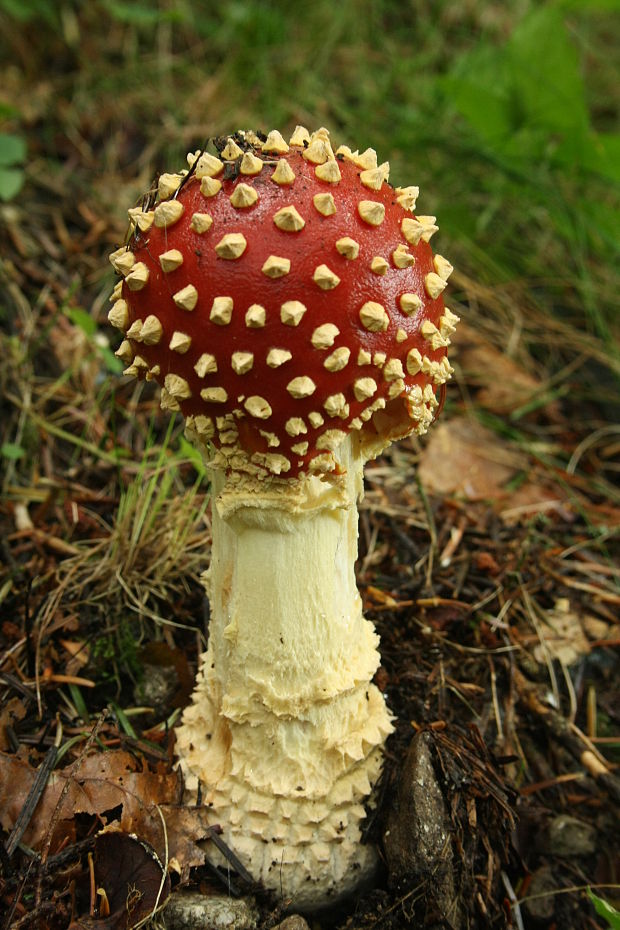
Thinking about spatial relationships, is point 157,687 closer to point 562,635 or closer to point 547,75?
point 562,635

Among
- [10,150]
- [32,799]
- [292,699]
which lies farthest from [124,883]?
[10,150]

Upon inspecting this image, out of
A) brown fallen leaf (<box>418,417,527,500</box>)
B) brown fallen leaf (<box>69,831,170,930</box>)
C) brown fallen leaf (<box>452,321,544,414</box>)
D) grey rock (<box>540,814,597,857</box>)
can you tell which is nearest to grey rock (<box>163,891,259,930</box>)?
brown fallen leaf (<box>69,831,170,930</box>)

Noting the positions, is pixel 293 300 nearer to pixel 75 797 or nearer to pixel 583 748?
pixel 75 797

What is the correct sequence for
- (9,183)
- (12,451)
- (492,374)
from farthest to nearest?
1. (492,374)
2. (9,183)
3. (12,451)

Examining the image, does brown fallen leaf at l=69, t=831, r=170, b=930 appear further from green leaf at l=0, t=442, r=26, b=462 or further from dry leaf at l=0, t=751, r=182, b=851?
green leaf at l=0, t=442, r=26, b=462

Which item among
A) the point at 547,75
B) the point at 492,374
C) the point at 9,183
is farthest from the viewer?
the point at 492,374

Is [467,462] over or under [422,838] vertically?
over

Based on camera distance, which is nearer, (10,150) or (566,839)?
(566,839)
